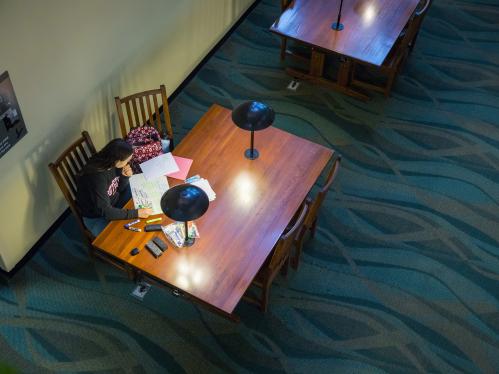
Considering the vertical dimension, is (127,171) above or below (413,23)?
below

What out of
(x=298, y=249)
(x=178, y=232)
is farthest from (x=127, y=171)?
(x=298, y=249)

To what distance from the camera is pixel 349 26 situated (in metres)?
4.96

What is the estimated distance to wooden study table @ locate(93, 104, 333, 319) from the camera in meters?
3.34

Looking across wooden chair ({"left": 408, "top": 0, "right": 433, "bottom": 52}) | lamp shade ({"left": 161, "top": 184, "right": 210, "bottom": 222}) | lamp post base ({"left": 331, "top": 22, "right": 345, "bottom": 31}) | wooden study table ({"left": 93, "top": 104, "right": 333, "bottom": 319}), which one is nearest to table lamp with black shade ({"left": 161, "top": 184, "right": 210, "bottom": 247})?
lamp shade ({"left": 161, "top": 184, "right": 210, "bottom": 222})

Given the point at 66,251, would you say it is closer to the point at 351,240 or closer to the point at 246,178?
the point at 246,178

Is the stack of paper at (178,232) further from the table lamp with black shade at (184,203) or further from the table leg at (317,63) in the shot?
the table leg at (317,63)

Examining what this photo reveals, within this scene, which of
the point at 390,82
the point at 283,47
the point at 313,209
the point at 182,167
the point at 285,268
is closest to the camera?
the point at 313,209

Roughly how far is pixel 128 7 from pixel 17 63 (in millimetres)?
1087

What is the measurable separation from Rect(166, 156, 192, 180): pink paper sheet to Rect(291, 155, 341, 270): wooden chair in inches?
33.3

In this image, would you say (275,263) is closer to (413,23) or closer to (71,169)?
(71,169)

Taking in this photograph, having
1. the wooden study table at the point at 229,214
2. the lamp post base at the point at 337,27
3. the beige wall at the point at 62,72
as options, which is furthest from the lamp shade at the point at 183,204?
the lamp post base at the point at 337,27

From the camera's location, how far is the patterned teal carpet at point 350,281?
3844 mm

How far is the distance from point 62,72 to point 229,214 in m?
1.42

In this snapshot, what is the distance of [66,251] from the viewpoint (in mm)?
4309
